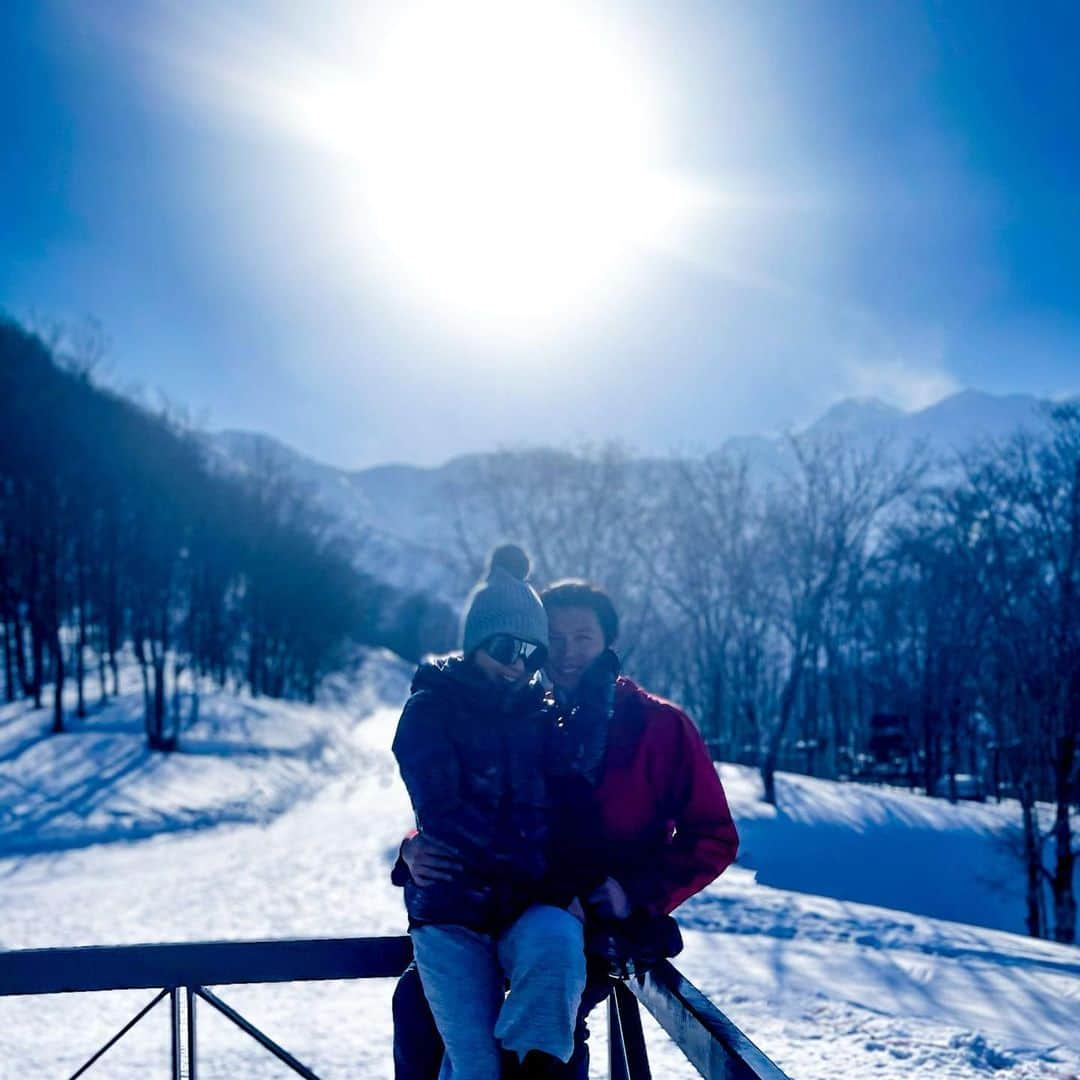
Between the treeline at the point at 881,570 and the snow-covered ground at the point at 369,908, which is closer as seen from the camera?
the snow-covered ground at the point at 369,908

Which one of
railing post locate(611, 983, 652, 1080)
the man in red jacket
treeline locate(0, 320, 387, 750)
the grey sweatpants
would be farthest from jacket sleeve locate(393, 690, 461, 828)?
treeline locate(0, 320, 387, 750)

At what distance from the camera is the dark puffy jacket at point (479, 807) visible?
2605 millimetres

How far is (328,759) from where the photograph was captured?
33.2 meters

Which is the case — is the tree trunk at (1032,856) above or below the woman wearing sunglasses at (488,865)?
below

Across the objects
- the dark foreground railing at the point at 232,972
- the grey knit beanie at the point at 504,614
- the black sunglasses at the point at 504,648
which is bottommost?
the dark foreground railing at the point at 232,972

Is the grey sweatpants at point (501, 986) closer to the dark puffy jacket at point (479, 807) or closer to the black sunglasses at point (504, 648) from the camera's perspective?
the dark puffy jacket at point (479, 807)

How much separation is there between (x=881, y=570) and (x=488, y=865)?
3248 centimetres

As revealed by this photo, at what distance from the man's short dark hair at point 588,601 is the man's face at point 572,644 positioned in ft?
0.05

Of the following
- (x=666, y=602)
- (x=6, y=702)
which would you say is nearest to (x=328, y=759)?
(x=6, y=702)

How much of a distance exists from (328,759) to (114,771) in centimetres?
1156

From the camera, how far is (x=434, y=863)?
262cm

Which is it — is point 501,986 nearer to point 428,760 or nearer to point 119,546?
point 428,760

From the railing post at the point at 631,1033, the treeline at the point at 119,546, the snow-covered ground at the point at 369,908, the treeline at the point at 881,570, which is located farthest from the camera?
the treeline at the point at 119,546

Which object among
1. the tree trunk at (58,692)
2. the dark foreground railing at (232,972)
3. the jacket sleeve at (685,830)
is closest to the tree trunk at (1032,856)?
the dark foreground railing at (232,972)
